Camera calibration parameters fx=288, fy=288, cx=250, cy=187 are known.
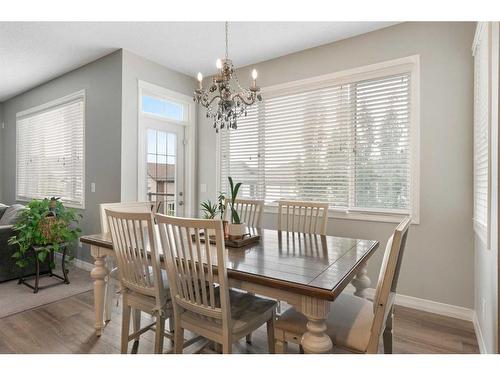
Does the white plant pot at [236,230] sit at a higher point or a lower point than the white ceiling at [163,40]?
lower

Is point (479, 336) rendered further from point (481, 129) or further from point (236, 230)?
point (236, 230)

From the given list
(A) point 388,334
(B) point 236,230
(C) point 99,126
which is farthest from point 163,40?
(A) point 388,334

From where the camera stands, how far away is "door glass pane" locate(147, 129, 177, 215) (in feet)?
12.8

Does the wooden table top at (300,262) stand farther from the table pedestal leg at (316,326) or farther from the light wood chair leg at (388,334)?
the light wood chair leg at (388,334)

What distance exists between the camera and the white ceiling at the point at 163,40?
292 cm

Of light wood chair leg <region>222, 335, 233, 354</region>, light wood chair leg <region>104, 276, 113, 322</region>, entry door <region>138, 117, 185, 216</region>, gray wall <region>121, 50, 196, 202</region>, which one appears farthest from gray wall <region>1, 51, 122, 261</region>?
light wood chair leg <region>222, 335, 233, 354</region>

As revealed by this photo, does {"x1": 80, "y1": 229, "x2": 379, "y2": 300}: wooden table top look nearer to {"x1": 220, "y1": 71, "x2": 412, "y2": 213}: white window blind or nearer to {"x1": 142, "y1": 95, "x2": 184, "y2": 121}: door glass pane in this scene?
{"x1": 220, "y1": 71, "x2": 412, "y2": 213}: white window blind

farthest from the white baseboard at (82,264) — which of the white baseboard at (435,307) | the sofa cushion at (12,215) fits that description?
the white baseboard at (435,307)

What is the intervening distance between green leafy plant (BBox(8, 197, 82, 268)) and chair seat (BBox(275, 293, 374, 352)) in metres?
2.98

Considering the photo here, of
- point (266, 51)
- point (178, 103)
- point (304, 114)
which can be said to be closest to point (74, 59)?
point (178, 103)

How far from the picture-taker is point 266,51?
136 inches

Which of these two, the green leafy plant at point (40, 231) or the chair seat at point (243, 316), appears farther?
the green leafy plant at point (40, 231)

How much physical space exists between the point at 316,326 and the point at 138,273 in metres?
1.11

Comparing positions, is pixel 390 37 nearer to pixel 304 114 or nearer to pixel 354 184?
pixel 304 114
